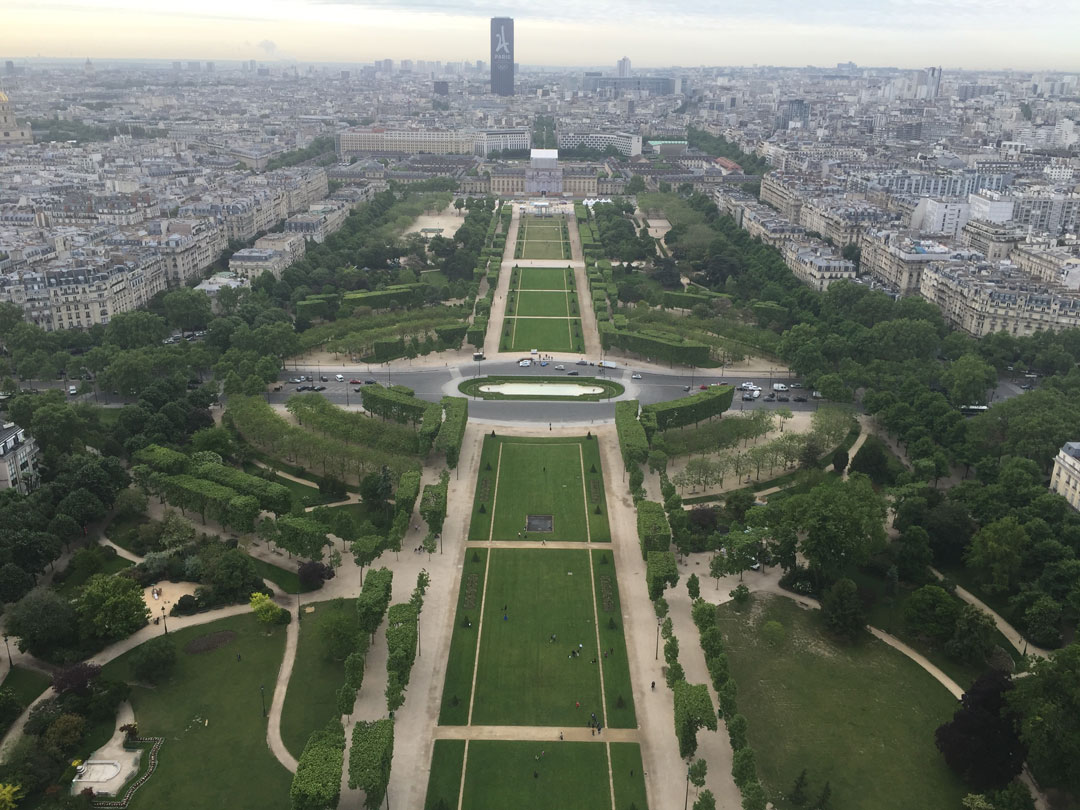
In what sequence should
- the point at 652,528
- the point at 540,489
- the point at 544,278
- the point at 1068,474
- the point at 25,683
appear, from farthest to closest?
the point at 544,278
the point at 540,489
the point at 1068,474
the point at 652,528
the point at 25,683

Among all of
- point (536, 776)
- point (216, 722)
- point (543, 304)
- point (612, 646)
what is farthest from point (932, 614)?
point (543, 304)

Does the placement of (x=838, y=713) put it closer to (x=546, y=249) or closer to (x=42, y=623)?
(x=42, y=623)

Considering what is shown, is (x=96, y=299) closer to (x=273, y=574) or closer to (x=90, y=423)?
(x=90, y=423)

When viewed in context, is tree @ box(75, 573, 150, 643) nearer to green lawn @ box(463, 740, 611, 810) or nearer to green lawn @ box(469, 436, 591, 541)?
green lawn @ box(463, 740, 611, 810)

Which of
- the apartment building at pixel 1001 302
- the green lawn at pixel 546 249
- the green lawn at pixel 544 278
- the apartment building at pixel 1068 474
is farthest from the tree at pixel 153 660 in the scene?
the green lawn at pixel 546 249

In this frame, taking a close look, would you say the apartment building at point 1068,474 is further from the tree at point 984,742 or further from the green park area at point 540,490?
the green park area at point 540,490

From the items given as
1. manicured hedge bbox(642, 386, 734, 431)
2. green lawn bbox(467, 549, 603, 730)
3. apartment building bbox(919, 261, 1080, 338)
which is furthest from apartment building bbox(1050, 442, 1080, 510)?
apartment building bbox(919, 261, 1080, 338)
